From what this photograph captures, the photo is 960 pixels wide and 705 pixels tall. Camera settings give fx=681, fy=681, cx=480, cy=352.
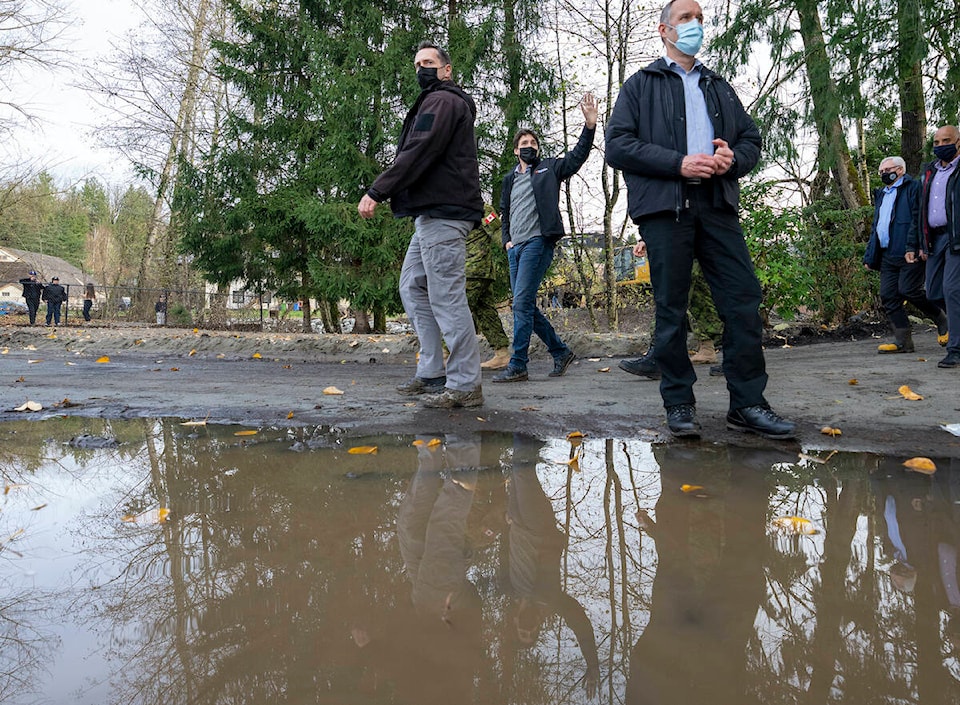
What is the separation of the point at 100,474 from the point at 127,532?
797 millimetres

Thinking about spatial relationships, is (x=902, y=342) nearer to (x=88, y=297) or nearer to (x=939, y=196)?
(x=939, y=196)

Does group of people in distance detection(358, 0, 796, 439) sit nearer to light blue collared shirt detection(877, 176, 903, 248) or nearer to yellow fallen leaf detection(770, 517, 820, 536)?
yellow fallen leaf detection(770, 517, 820, 536)

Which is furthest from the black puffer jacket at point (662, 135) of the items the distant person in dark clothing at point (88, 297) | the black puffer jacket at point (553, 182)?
the distant person in dark clothing at point (88, 297)

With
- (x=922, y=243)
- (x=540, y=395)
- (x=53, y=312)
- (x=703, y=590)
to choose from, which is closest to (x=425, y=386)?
(x=540, y=395)

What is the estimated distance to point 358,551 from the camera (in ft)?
5.58

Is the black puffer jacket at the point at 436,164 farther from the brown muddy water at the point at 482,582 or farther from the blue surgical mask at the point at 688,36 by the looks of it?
the brown muddy water at the point at 482,582

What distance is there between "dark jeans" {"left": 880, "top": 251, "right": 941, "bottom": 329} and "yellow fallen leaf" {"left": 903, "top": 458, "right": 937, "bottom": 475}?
14.3ft

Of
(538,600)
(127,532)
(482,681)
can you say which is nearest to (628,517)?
(538,600)

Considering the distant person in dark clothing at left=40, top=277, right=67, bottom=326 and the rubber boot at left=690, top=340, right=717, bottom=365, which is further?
the distant person in dark clothing at left=40, top=277, right=67, bottom=326

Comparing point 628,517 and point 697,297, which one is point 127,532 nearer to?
point 628,517

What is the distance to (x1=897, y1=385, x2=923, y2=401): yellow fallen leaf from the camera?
357cm

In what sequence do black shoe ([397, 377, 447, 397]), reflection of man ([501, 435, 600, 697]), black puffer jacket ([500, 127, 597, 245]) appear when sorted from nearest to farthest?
reflection of man ([501, 435, 600, 697]) → black shoe ([397, 377, 447, 397]) → black puffer jacket ([500, 127, 597, 245])

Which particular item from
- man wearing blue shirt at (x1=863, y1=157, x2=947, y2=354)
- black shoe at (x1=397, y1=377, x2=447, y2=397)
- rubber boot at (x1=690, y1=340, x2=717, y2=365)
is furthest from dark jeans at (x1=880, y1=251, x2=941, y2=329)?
black shoe at (x1=397, y1=377, x2=447, y2=397)

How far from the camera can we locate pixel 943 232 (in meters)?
5.49
